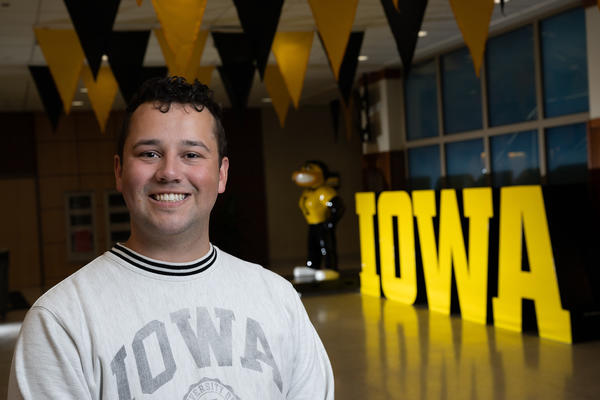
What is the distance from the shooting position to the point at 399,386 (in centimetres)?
430

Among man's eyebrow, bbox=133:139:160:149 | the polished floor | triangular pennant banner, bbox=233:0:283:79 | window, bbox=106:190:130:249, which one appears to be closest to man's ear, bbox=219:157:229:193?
man's eyebrow, bbox=133:139:160:149

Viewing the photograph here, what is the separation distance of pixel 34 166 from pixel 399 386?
31.0 ft

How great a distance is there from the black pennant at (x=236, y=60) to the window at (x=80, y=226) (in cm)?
636

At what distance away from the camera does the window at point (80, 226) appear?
1234 cm

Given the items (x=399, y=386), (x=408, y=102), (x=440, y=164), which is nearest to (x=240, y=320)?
(x=399, y=386)

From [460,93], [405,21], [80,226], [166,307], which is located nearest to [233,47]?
[405,21]

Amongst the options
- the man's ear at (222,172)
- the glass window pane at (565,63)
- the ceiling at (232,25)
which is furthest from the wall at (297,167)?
the man's ear at (222,172)

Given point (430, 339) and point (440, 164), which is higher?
point (440, 164)

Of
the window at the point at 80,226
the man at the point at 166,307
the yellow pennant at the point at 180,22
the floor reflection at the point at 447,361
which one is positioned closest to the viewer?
the man at the point at 166,307

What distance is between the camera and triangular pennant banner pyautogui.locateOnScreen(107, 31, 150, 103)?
6.45 metres

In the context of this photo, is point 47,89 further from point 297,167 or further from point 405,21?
point 297,167

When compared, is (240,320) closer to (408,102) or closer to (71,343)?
(71,343)

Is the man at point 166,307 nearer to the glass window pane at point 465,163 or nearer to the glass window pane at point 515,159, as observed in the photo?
the glass window pane at point 515,159

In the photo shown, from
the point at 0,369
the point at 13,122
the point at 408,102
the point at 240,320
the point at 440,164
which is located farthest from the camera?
the point at 13,122
